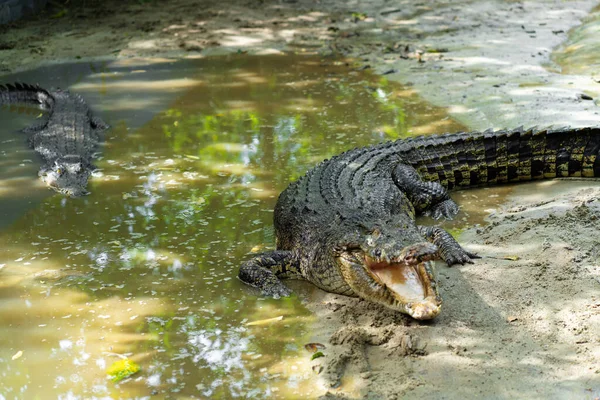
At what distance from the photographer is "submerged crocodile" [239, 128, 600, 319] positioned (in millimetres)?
4004

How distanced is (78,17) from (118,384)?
12.0 meters

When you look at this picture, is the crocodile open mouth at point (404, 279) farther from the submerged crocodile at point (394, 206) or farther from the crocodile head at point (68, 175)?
the crocodile head at point (68, 175)

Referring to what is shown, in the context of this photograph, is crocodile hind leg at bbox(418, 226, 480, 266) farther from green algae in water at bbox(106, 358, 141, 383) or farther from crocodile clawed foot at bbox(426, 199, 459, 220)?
green algae in water at bbox(106, 358, 141, 383)

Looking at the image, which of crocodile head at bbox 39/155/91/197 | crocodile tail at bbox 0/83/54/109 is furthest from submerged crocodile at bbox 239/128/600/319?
crocodile tail at bbox 0/83/54/109

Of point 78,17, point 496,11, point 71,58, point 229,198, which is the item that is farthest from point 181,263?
point 78,17

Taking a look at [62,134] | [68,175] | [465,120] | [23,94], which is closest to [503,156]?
[465,120]

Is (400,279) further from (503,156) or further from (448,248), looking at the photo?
(503,156)

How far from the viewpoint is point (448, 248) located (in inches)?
187

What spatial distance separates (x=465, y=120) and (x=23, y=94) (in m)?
6.45

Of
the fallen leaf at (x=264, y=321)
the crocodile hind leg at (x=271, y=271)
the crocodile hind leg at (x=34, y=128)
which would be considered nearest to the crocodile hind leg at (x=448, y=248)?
the crocodile hind leg at (x=271, y=271)

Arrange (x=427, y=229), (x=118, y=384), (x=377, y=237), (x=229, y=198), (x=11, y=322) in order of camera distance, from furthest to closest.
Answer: (x=229, y=198) < (x=427, y=229) < (x=11, y=322) < (x=377, y=237) < (x=118, y=384)

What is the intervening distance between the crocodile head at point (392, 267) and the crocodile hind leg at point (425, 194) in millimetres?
1515

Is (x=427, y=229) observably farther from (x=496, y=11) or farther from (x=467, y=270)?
(x=496, y=11)

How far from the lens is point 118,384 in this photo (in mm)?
3703
